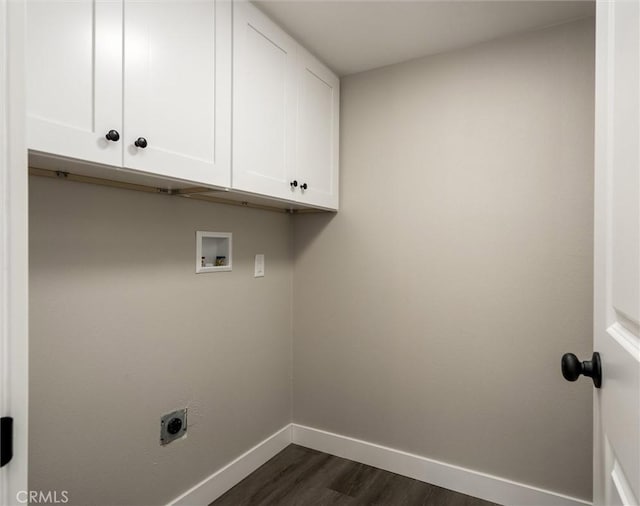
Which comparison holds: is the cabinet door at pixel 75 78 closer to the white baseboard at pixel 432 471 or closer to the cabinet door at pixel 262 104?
the cabinet door at pixel 262 104

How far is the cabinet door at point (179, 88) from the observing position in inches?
48.3

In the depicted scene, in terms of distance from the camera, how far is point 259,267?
2264mm

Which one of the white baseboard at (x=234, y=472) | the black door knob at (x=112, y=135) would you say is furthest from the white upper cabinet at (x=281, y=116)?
the white baseboard at (x=234, y=472)

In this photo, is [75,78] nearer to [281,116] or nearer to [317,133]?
[281,116]

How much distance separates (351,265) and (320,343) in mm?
542

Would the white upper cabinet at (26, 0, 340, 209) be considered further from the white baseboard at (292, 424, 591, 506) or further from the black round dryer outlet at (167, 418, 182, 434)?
the white baseboard at (292, 424, 591, 506)

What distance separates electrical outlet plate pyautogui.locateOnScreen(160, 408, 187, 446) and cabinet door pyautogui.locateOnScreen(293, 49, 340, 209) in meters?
1.18

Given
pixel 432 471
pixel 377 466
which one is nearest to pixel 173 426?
pixel 377 466

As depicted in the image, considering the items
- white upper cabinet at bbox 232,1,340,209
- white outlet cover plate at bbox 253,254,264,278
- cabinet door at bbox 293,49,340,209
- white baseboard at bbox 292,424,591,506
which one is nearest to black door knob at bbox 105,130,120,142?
white upper cabinet at bbox 232,1,340,209

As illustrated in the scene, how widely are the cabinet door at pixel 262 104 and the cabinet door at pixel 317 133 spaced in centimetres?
8

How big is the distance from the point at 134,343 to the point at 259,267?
2.75ft

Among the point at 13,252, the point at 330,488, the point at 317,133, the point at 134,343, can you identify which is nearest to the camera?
the point at 13,252

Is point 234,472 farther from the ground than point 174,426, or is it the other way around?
point 174,426

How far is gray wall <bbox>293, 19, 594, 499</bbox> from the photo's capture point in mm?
1822
